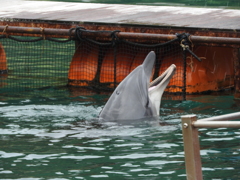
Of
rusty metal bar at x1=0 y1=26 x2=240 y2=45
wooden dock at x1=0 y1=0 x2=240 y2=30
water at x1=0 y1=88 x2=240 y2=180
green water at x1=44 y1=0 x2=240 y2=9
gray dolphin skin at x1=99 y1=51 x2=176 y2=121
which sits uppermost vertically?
green water at x1=44 y1=0 x2=240 y2=9

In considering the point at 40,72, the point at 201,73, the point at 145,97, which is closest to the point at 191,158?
the point at 145,97

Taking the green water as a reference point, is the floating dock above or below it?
below

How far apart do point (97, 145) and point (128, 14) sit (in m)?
5.68

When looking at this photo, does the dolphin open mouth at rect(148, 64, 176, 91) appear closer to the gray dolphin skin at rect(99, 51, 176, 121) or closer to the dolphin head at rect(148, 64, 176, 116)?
the dolphin head at rect(148, 64, 176, 116)

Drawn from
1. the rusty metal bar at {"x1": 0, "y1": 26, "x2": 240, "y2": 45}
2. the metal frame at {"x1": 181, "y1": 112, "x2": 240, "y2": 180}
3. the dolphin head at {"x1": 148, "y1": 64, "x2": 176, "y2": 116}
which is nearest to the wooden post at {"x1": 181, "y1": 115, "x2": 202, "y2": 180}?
the metal frame at {"x1": 181, "y1": 112, "x2": 240, "y2": 180}

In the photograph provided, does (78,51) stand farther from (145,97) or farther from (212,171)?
(212,171)

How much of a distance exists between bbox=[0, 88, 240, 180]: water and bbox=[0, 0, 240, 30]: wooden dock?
1752 mm

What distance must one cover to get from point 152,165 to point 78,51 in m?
6.44

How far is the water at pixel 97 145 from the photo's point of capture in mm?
5933

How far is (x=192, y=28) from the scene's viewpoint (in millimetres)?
10297

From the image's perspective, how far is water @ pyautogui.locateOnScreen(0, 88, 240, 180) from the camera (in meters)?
5.93

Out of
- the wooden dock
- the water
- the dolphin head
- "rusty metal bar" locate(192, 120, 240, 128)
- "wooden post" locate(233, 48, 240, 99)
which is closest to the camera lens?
"rusty metal bar" locate(192, 120, 240, 128)

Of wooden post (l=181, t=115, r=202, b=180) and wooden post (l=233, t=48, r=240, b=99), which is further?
wooden post (l=233, t=48, r=240, b=99)

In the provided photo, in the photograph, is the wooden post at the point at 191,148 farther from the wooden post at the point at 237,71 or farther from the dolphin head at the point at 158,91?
the wooden post at the point at 237,71
